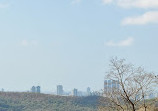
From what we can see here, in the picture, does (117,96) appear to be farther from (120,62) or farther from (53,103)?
(53,103)

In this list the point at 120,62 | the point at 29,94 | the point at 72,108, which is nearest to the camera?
the point at 120,62

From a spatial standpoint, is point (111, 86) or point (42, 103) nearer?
point (111, 86)

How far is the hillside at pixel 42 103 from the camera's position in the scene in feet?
594

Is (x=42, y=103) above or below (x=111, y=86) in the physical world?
above

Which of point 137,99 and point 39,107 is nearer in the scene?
point 137,99

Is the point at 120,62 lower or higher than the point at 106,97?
higher

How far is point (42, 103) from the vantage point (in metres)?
186

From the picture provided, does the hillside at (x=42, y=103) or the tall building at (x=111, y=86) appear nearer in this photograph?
the tall building at (x=111, y=86)

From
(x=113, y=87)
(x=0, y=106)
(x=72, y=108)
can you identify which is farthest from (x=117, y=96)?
(x=0, y=106)

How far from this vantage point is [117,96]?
3569 centimetres

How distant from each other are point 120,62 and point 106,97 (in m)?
4.47

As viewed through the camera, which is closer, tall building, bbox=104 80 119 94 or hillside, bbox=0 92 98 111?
tall building, bbox=104 80 119 94

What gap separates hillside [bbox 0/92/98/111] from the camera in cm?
18100

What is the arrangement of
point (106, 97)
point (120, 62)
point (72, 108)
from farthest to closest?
1. point (72, 108)
2. point (106, 97)
3. point (120, 62)
